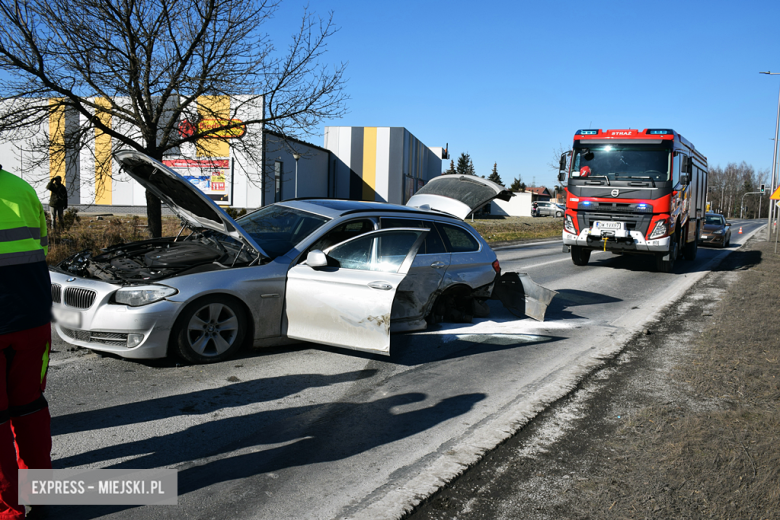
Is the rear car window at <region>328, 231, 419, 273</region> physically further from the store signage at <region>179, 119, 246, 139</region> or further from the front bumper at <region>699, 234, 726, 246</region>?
the front bumper at <region>699, 234, 726, 246</region>

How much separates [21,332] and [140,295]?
225 cm

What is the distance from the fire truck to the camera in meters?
13.5

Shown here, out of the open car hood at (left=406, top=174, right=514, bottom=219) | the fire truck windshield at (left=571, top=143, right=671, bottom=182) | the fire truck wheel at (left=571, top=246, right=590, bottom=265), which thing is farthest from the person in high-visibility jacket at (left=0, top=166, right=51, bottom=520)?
the fire truck wheel at (left=571, top=246, right=590, bottom=265)

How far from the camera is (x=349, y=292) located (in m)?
5.29

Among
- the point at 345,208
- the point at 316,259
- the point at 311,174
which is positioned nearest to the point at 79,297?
the point at 316,259

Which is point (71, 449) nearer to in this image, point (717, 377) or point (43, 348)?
point (43, 348)

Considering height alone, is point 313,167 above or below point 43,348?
above

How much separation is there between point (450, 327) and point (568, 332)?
1.53 metres

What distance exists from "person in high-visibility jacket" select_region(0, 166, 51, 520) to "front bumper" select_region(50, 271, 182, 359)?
78.3 inches

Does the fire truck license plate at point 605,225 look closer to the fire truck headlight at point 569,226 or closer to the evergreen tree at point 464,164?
the fire truck headlight at point 569,226

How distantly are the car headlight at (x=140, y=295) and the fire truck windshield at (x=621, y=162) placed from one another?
11850mm

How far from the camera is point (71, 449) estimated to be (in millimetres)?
3463

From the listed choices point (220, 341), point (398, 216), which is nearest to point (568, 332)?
point (398, 216)

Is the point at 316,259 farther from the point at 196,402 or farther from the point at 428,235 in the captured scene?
the point at 428,235
